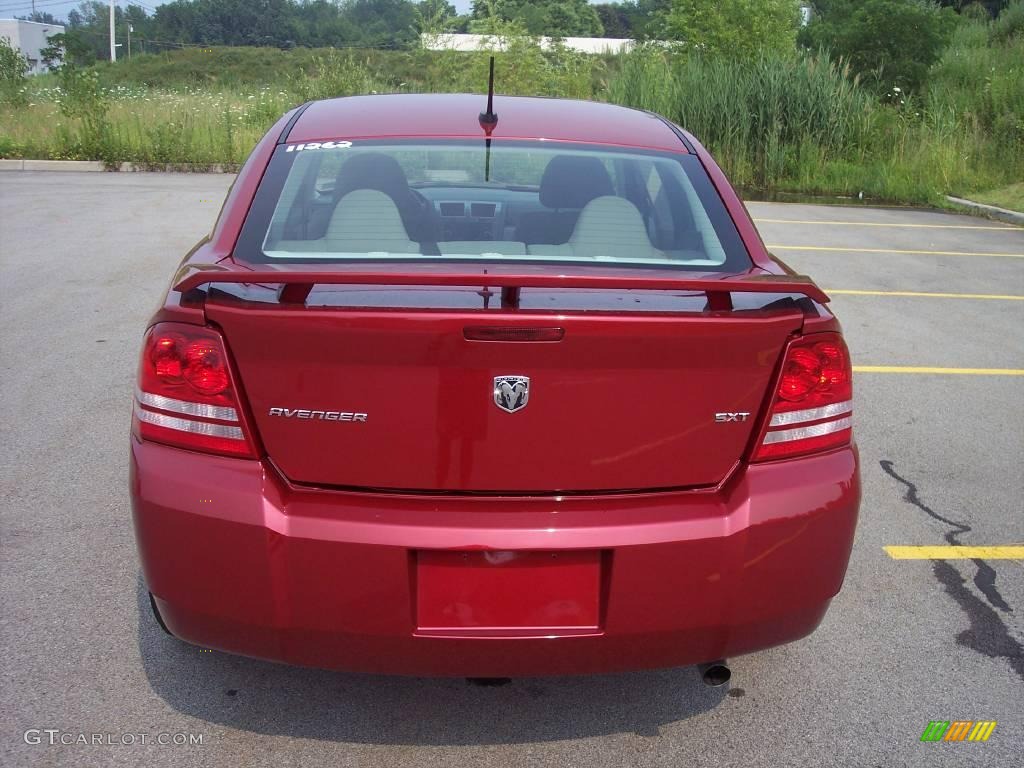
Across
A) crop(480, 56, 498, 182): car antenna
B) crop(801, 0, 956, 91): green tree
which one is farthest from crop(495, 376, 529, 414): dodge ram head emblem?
crop(801, 0, 956, 91): green tree

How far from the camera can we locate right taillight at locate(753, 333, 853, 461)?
94.7 inches

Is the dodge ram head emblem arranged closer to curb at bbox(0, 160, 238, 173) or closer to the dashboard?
the dashboard

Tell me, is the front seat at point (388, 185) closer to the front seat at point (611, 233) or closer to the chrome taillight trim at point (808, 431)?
the front seat at point (611, 233)

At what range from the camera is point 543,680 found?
2.95 m

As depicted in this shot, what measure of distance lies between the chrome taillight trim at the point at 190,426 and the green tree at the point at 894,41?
24.7 meters

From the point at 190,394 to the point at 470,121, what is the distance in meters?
1.48

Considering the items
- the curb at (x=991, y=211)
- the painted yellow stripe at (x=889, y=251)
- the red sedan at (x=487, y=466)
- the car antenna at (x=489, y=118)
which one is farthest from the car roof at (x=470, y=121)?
the curb at (x=991, y=211)

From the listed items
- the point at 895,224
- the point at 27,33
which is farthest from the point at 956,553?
the point at 27,33

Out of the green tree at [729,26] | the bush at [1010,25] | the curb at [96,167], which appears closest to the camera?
the curb at [96,167]

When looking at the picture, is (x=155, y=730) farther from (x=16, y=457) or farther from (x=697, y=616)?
(x=16, y=457)

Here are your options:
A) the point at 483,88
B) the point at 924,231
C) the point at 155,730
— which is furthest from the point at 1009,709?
the point at 483,88

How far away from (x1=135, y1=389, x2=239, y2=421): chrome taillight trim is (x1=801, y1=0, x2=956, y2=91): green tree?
24.7m

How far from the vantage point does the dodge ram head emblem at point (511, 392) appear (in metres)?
2.22

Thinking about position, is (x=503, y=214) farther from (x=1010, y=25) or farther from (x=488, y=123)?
(x=1010, y=25)
